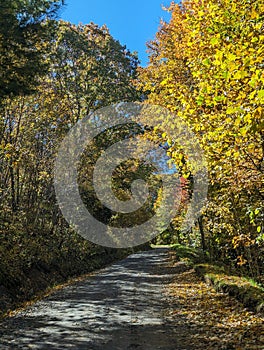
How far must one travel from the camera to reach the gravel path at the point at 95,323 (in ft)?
25.1

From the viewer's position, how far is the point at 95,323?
30.5ft

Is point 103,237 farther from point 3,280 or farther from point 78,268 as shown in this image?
point 3,280

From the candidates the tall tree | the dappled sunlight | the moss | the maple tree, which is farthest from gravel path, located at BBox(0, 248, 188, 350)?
the tall tree

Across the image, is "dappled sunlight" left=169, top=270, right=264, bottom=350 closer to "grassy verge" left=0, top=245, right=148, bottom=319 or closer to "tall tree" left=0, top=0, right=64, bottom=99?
"grassy verge" left=0, top=245, right=148, bottom=319

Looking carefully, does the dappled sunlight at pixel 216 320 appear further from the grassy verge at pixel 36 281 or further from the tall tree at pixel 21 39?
the tall tree at pixel 21 39

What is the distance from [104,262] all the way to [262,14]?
104 ft

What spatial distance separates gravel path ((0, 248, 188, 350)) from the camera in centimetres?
765

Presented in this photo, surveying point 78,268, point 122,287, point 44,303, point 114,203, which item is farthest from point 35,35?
point 114,203

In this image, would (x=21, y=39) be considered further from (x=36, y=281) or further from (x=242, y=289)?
(x=36, y=281)

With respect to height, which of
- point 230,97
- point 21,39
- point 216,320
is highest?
point 21,39

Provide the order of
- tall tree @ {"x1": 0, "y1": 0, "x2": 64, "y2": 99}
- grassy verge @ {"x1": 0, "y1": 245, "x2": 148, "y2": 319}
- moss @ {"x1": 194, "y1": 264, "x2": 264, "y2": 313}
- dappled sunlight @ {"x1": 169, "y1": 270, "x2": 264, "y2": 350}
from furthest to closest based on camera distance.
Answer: grassy verge @ {"x1": 0, "y1": 245, "x2": 148, "y2": 319}
tall tree @ {"x1": 0, "y1": 0, "x2": 64, "y2": 99}
moss @ {"x1": 194, "y1": 264, "x2": 264, "y2": 313}
dappled sunlight @ {"x1": 169, "y1": 270, "x2": 264, "y2": 350}

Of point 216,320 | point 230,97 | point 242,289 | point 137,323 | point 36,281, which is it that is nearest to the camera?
point 230,97

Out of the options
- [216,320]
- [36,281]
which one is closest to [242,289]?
[216,320]

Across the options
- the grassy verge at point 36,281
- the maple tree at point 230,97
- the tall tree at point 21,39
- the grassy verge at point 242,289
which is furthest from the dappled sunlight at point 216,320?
the tall tree at point 21,39
